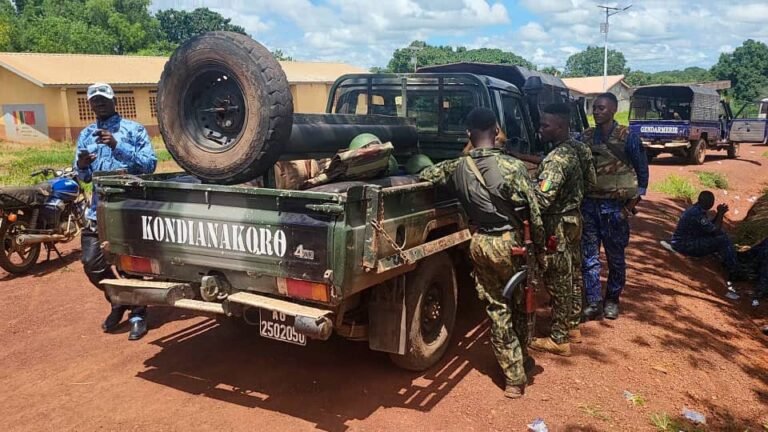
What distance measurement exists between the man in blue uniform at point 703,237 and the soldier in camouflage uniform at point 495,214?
13.6 feet

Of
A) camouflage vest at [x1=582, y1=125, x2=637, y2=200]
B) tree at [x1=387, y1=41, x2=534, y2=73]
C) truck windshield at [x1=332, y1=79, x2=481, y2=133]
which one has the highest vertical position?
tree at [x1=387, y1=41, x2=534, y2=73]

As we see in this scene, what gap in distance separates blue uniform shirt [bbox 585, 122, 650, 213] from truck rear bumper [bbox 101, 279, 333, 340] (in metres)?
2.80

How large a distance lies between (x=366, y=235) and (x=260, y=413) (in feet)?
4.14

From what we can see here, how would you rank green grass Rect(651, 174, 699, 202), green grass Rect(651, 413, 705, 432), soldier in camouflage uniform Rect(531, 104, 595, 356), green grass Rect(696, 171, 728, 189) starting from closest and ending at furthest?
green grass Rect(651, 413, 705, 432)
soldier in camouflage uniform Rect(531, 104, 595, 356)
green grass Rect(651, 174, 699, 202)
green grass Rect(696, 171, 728, 189)

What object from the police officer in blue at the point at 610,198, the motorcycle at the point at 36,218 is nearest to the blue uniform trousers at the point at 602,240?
the police officer in blue at the point at 610,198

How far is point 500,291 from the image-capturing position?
3.82 metres

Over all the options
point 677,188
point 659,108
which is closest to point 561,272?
point 677,188

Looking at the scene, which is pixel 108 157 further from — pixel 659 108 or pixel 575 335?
pixel 659 108

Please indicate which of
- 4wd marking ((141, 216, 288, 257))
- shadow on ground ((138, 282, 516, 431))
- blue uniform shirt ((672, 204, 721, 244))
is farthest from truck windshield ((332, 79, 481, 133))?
blue uniform shirt ((672, 204, 721, 244))

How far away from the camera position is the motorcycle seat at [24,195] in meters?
6.22

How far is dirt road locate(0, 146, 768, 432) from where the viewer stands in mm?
3516

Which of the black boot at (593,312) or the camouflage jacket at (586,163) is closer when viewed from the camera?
the camouflage jacket at (586,163)

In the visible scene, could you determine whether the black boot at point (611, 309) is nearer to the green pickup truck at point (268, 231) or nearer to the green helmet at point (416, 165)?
the green pickup truck at point (268, 231)

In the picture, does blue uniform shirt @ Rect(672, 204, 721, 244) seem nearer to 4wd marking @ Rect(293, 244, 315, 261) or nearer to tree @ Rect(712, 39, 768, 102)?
4wd marking @ Rect(293, 244, 315, 261)
